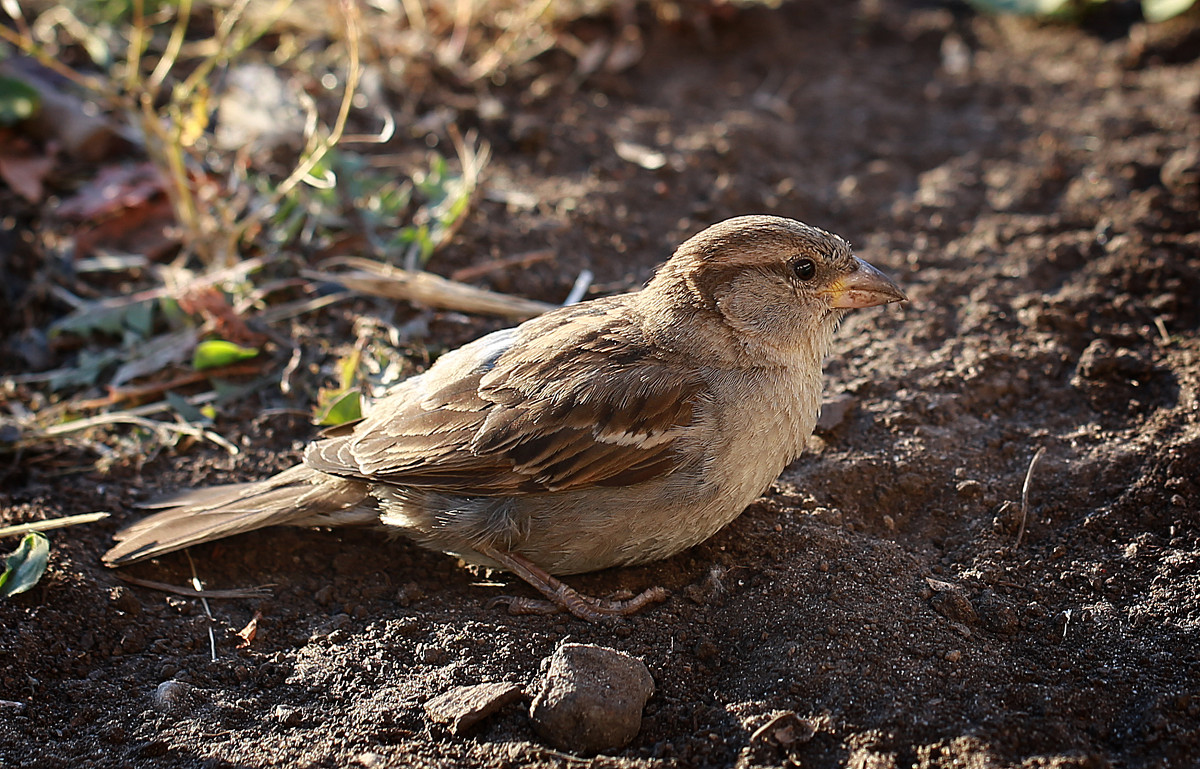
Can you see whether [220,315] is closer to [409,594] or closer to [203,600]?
[203,600]

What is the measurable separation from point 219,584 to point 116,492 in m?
0.71

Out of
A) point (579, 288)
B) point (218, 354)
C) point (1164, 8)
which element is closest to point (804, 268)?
point (579, 288)

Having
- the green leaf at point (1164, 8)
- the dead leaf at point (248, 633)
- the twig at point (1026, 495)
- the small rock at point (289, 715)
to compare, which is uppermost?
the green leaf at point (1164, 8)

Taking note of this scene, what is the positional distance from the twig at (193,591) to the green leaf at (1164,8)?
21.5ft

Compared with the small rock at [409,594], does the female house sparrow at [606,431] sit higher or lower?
higher

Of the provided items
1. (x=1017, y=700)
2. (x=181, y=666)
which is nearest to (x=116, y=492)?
(x=181, y=666)

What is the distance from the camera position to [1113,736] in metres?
2.79

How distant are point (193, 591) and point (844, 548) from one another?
2.28 meters

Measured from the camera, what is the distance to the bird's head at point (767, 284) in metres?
3.63

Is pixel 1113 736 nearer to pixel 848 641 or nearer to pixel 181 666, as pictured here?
pixel 848 641

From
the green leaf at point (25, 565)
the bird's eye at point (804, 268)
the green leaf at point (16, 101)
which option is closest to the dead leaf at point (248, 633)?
the green leaf at point (25, 565)

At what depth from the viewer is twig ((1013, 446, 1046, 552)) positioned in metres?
3.63

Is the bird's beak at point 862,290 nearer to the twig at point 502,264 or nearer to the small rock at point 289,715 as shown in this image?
the twig at point 502,264

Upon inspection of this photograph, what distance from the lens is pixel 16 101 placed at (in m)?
5.87
